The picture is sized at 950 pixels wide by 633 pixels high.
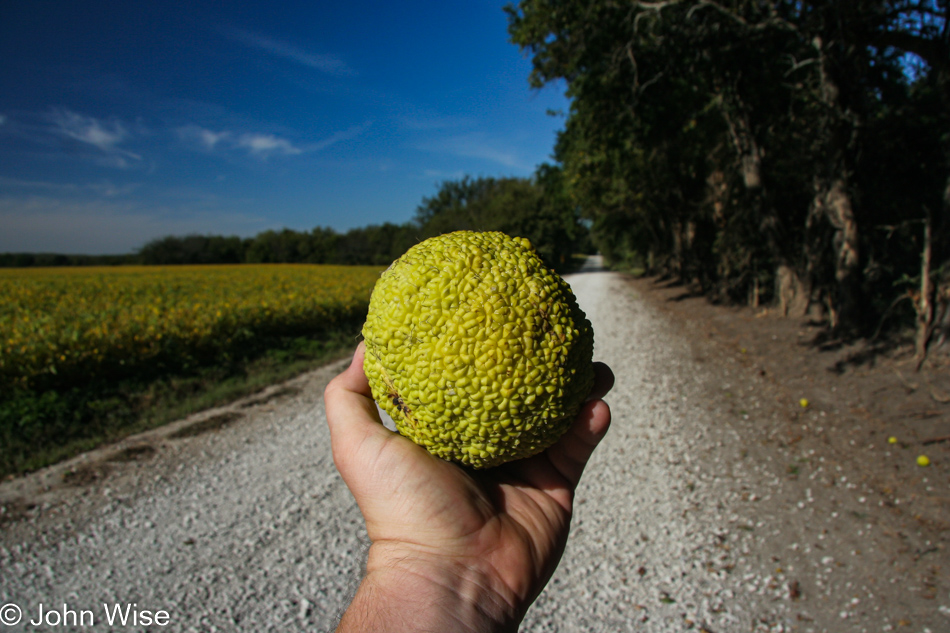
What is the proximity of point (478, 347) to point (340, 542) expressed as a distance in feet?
12.9

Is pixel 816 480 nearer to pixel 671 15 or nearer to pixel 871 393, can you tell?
pixel 871 393

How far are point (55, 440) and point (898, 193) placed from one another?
15530 millimetres

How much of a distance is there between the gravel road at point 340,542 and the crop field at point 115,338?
6.78ft

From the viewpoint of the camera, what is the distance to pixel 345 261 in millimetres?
47156

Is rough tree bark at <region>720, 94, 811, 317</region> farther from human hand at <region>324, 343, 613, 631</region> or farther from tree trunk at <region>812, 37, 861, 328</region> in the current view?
human hand at <region>324, 343, 613, 631</region>

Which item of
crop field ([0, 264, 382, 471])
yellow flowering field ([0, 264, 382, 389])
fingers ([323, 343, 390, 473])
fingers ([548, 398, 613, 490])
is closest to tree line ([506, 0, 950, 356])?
fingers ([548, 398, 613, 490])

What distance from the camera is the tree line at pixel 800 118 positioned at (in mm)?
8266

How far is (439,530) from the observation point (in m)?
2.05

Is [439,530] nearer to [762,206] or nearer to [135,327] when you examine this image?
[135,327]

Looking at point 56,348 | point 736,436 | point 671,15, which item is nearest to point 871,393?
point 736,436

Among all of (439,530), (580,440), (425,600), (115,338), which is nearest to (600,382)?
(580,440)

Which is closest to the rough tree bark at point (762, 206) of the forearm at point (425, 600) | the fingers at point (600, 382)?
the fingers at point (600, 382)

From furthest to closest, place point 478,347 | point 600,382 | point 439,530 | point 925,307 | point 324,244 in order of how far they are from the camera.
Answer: point 324,244, point 925,307, point 600,382, point 439,530, point 478,347

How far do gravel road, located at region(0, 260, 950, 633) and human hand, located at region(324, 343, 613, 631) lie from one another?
961 mm
